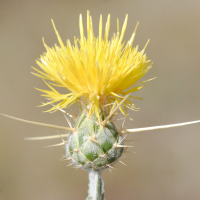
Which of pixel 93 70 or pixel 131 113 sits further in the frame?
A: pixel 131 113

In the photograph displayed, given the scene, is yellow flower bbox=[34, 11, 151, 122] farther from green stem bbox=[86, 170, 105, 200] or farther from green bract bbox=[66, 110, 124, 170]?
green stem bbox=[86, 170, 105, 200]

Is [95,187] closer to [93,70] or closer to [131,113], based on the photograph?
[93,70]

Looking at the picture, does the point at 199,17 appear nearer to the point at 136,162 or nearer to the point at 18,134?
the point at 136,162

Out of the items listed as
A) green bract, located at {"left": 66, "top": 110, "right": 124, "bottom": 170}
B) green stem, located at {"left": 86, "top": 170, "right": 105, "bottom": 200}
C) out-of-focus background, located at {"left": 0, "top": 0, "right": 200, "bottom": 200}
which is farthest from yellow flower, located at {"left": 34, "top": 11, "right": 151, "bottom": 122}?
out-of-focus background, located at {"left": 0, "top": 0, "right": 200, "bottom": 200}

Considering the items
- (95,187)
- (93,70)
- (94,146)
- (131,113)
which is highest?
(131,113)

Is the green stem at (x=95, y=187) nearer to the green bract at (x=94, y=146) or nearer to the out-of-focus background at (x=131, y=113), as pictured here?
the green bract at (x=94, y=146)

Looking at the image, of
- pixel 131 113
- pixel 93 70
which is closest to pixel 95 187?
pixel 93 70

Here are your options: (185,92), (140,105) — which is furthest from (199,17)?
(140,105)
